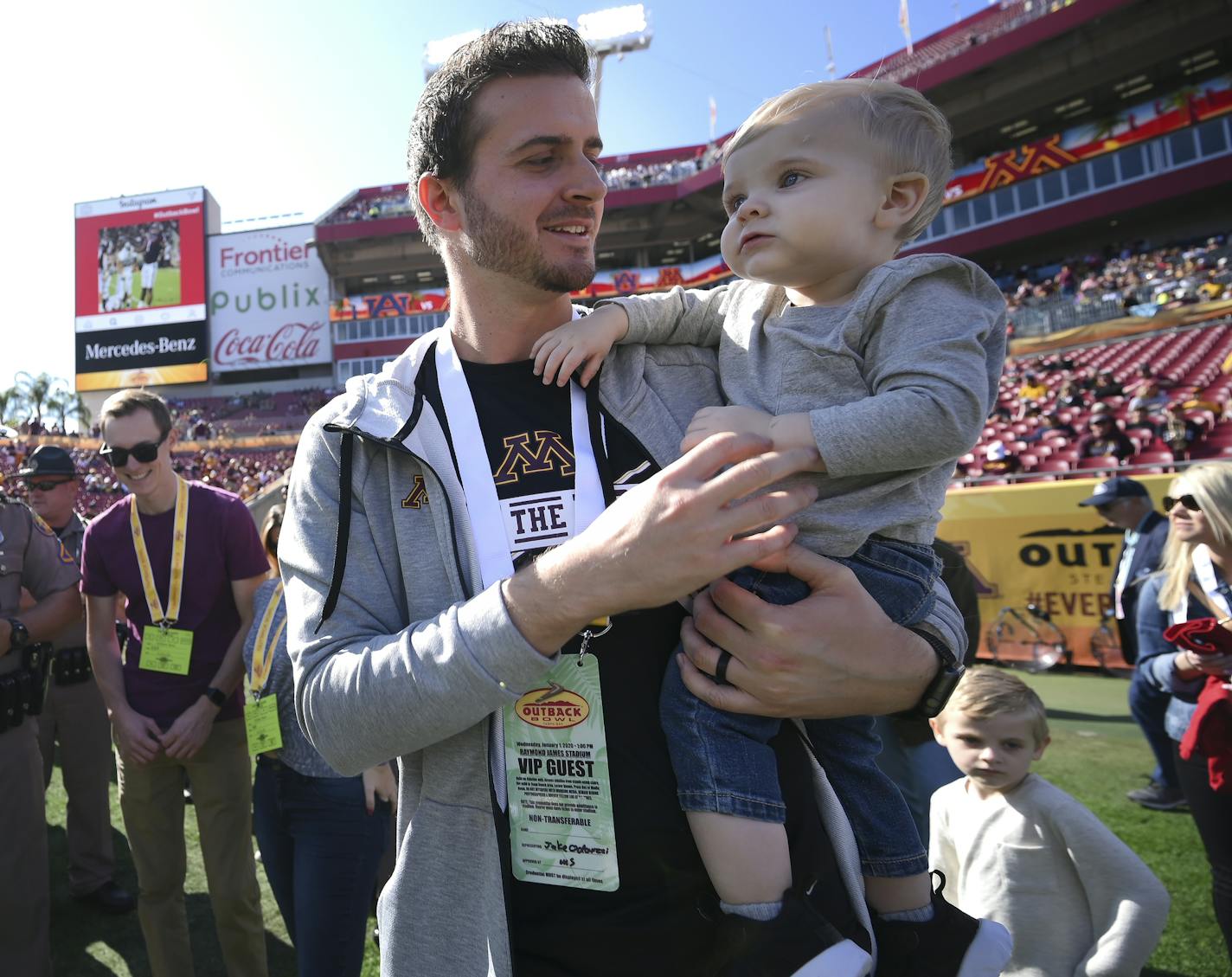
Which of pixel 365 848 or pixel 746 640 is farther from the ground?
pixel 746 640

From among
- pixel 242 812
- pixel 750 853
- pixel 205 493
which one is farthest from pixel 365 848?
pixel 750 853

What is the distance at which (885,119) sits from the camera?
149 cm

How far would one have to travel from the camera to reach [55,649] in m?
4.91

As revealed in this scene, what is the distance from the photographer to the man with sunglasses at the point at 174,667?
331 centimetres

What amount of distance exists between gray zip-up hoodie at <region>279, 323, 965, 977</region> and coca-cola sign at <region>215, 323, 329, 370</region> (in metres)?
51.3

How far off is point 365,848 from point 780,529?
2.46 metres

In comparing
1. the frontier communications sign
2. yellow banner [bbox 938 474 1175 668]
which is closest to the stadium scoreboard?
the frontier communications sign

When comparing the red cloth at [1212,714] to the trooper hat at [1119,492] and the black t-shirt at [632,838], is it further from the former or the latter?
the trooper hat at [1119,492]

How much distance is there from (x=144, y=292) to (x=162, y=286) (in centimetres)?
130

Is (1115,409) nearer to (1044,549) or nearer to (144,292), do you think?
(1044,549)

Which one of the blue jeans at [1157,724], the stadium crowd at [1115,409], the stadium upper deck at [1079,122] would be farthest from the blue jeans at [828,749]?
the stadium upper deck at [1079,122]

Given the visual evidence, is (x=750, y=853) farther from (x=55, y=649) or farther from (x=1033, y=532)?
(x=1033, y=532)

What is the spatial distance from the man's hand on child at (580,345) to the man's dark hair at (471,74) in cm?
40

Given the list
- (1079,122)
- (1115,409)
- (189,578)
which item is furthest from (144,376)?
(189,578)
